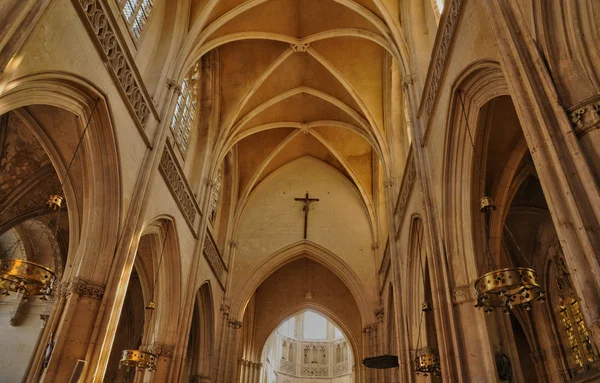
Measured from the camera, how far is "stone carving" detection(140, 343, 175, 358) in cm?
1215

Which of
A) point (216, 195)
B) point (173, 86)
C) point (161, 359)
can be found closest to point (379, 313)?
point (216, 195)

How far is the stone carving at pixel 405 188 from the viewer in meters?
12.1

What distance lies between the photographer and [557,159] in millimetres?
4379

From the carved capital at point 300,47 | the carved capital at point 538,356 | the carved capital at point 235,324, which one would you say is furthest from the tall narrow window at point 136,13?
the carved capital at point 538,356

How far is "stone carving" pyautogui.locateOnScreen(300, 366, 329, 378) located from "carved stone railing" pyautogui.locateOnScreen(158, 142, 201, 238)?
22135 millimetres

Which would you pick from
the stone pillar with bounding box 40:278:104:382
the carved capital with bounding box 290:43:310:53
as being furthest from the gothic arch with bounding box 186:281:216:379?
the carved capital with bounding box 290:43:310:53

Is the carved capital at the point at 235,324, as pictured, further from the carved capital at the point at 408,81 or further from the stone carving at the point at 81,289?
the carved capital at the point at 408,81

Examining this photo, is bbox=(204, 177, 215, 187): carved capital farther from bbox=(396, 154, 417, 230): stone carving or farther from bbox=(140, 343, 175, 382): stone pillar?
bbox=(396, 154, 417, 230): stone carving

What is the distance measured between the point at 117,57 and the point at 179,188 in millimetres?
4462

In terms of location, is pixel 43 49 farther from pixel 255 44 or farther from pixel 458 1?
pixel 255 44

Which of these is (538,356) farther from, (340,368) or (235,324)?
(340,368)

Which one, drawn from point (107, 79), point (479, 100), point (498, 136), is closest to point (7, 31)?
point (107, 79)

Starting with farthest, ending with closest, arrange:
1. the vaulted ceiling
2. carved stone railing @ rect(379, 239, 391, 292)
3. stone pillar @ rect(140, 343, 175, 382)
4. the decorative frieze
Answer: carved stone railing @ rect(379, 239, 391, 292) → the vaulted ceiling → stone pillar @ rect(140, 343, 175, 382) → the decorative frieze

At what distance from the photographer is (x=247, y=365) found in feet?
75.3
